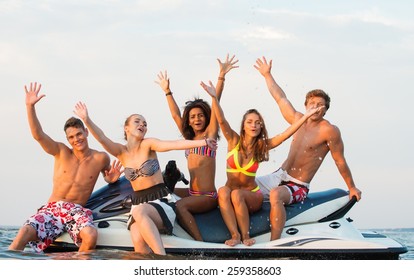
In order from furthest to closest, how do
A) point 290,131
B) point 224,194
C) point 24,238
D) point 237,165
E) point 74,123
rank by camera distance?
1. point 74,123
2. point 24,238
3. point 237,165
4. point 224,194
5. point 290,131

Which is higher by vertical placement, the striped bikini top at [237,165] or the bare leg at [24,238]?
the striped bikini top at [237,165]

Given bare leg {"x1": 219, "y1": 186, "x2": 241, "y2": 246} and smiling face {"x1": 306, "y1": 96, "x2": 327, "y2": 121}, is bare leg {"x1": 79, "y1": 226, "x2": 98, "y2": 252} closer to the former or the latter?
bare leg {"x1": 219, "y1": 186, "x2": 241, "y2": 246}

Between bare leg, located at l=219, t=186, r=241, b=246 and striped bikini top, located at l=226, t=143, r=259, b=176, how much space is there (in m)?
0.25

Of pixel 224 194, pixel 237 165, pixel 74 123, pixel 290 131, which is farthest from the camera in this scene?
pixel 74 123

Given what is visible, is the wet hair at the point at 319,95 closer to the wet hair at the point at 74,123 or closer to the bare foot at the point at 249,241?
the bare foot at the point at 249,241

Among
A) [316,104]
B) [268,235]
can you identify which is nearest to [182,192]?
[268,235]

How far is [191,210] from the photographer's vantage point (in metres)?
8.86

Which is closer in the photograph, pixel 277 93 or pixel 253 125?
pixel 253 125

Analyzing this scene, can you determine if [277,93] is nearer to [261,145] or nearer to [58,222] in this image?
[261,145]

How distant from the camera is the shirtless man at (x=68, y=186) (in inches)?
349

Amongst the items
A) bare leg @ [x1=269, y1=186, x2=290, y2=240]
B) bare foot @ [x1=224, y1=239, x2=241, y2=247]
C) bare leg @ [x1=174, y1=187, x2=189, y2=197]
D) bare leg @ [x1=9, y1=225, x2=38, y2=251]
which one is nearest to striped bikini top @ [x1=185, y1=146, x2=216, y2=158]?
bare leg @ [x1=174, y1=187, x2=189, y2=197]

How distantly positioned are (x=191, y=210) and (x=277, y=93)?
1728 millimetres

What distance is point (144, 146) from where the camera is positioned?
872 centimetres

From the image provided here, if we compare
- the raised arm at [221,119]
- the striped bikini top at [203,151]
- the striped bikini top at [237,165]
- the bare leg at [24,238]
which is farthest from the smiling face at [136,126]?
the bare leg at [24,238]
